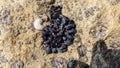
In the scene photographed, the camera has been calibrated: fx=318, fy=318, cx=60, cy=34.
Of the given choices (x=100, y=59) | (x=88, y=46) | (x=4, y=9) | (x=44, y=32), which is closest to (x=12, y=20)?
(x=4, y=9)

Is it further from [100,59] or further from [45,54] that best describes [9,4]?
[100,59]

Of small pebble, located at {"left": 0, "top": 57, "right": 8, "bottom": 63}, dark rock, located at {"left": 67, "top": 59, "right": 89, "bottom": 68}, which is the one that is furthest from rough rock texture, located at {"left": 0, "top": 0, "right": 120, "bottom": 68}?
dark rock, located at {"left": 67, "top": 59, "right": 89, "bottom": 68}

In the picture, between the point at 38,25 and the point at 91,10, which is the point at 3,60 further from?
the point at 91,10

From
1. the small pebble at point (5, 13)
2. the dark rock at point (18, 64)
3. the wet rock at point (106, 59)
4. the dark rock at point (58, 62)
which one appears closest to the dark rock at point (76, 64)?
the dark rock at point (58, 62)

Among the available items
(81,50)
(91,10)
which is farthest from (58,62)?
(91,10)

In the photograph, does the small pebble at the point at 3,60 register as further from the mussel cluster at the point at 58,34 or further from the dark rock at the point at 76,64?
the dark rock at the point at 76,64

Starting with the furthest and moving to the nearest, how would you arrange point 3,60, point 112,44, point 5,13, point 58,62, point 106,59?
point 5,13, point 3,60, point 58,62, point 112,44, point 106,59
